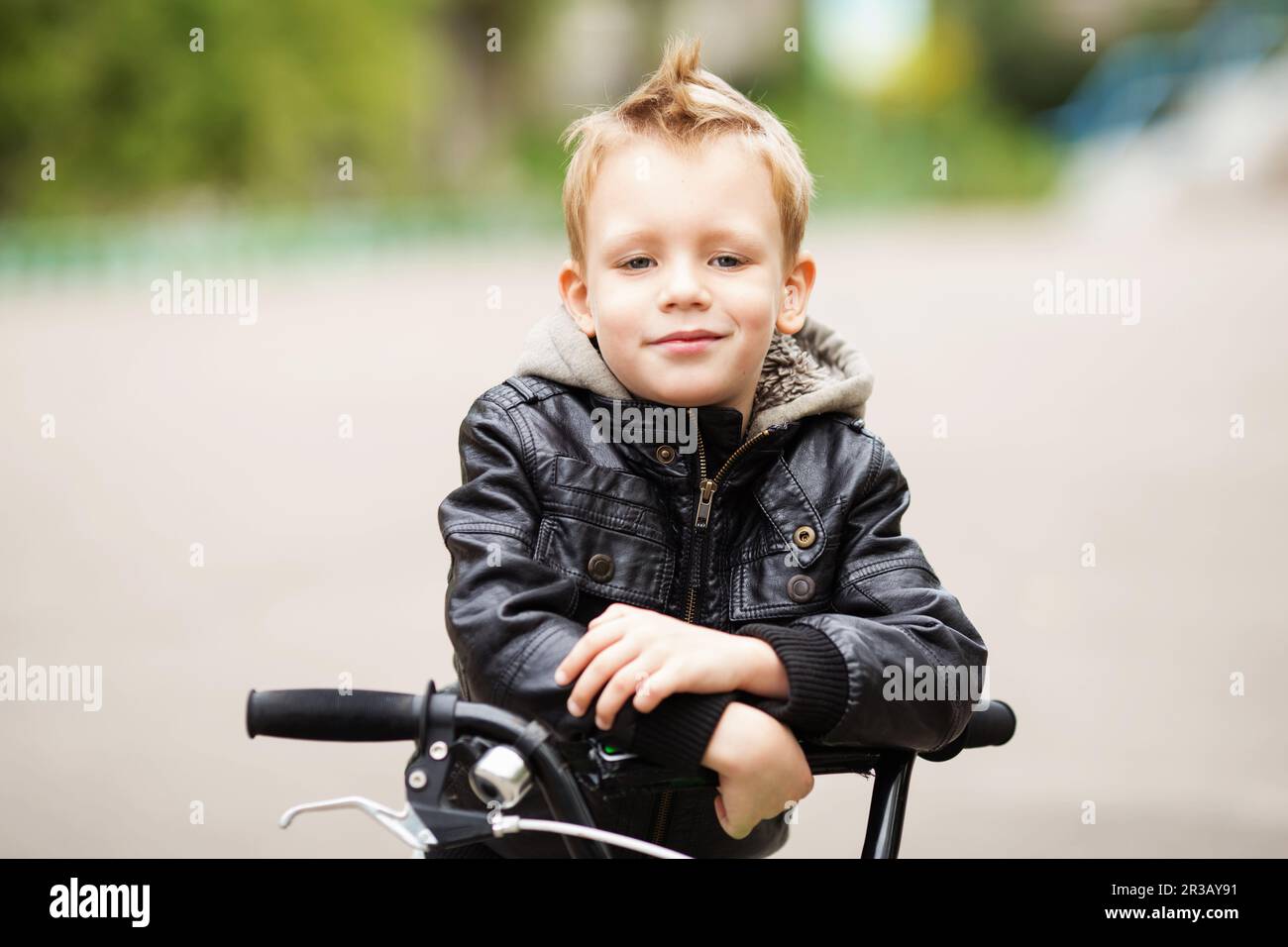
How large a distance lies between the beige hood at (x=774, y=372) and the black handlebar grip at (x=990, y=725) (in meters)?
0.44

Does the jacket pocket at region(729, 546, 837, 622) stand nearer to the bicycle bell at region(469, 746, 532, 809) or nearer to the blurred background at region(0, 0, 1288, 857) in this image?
the bicycle bell at region(469, 746, 532, 809)

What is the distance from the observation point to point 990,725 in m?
2.05

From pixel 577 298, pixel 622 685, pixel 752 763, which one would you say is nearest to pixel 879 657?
pixel 752 763

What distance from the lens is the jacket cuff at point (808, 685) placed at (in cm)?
178

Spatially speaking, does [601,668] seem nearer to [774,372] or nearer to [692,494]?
[692,494]

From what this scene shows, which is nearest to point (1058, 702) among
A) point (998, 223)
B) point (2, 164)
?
point (2, 164)

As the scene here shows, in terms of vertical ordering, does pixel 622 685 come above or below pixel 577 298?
below

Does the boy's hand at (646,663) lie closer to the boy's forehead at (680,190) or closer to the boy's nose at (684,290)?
the boy's nose at (684,290)

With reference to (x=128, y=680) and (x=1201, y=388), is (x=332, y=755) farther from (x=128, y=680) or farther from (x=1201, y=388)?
A: (x=1201, y=388)

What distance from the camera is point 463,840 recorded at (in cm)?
162

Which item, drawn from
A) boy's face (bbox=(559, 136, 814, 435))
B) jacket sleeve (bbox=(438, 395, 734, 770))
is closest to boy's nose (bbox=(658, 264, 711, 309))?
boy's face (bbox=(559, 136, 814, 435))

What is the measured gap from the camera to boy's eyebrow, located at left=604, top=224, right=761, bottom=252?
197cm

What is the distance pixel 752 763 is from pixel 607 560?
400 millimetres
